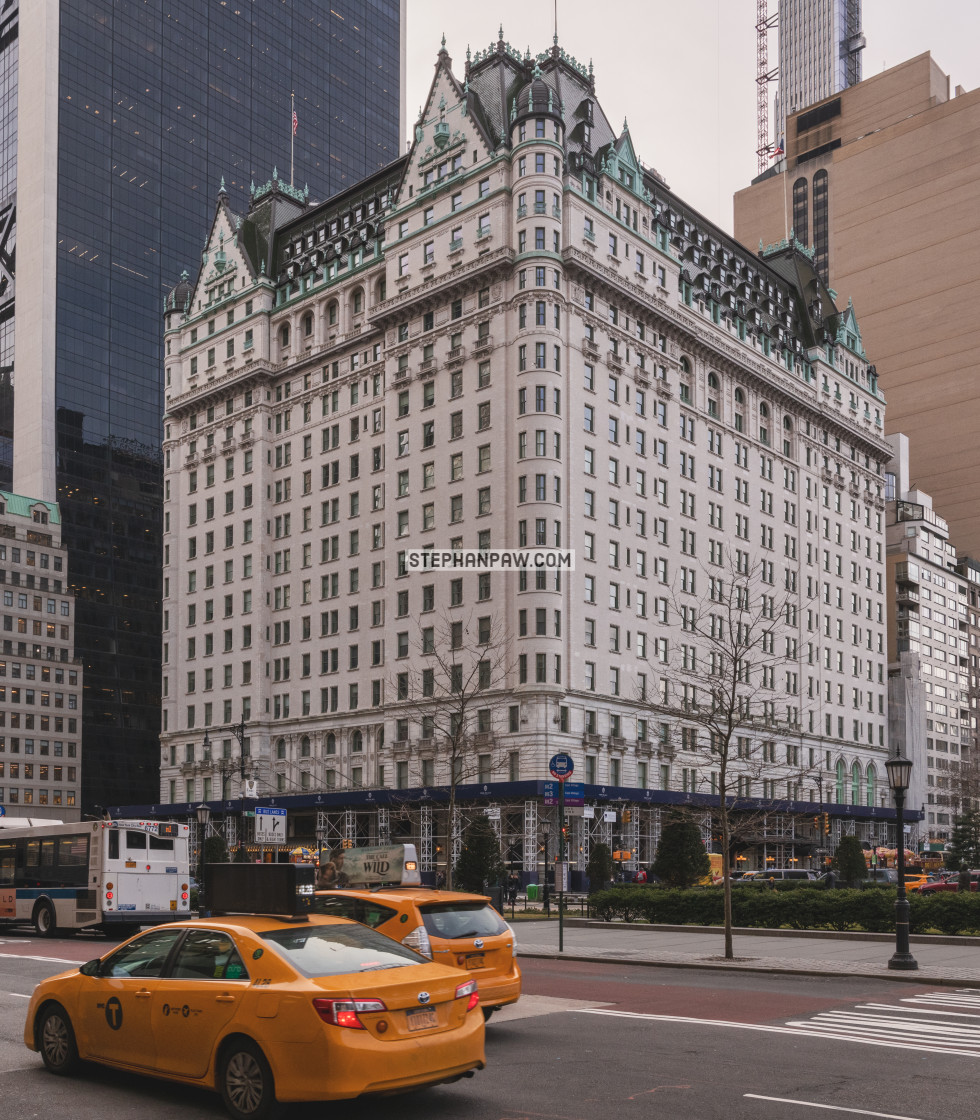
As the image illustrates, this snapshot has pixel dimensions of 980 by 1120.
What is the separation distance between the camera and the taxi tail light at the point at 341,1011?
34.3 ft

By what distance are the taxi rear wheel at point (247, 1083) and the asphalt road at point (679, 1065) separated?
650mm

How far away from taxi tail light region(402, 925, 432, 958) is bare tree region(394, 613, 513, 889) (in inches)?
2248

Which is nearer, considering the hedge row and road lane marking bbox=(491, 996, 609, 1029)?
road lane marking bbox=(491, 996, 609, 1029)

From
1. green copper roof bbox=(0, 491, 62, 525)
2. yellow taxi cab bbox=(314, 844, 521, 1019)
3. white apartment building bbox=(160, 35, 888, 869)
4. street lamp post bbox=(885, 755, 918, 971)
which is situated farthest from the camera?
green copper roof bbox=(0, 491, 62, 525)

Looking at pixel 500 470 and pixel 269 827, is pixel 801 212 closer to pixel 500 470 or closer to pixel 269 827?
pixel 500 470

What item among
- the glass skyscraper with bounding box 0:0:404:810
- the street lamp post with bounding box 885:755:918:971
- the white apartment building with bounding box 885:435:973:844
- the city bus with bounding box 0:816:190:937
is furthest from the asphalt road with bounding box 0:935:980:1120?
the glass skyscraper with bounding box 0:0:404:810

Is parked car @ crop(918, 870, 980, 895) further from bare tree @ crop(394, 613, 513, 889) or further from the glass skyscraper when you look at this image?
the glass skyscraper

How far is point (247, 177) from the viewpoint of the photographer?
167625mm

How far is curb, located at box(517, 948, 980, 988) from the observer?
22.1 metres

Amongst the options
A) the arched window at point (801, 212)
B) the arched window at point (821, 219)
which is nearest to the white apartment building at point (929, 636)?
the arched window at point (821, 219)

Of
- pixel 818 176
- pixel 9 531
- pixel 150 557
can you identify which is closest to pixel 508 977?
pixel 9 531

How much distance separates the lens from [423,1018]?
1102cm

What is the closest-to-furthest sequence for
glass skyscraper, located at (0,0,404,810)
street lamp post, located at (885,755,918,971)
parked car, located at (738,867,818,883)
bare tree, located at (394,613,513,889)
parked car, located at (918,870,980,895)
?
street lamp post, located at (885,755,918,971), parked car, located at (918,870,980,895), parked car, located at (738,867,818,883), bare tree, located at (394,613,513,889), glass skyscraper, located at (0,0,404,810)

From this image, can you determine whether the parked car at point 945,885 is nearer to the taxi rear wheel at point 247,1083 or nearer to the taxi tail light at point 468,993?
the taxi tail light at point 468,993
